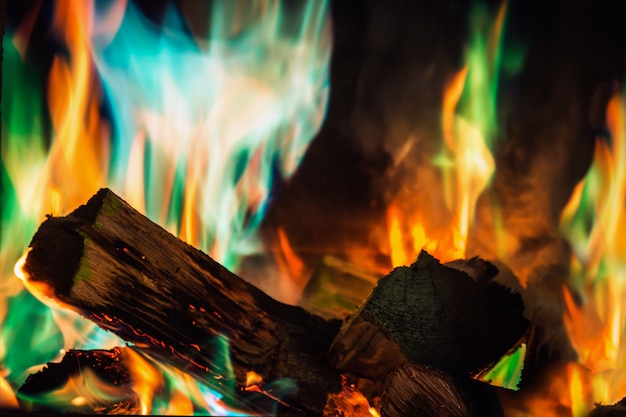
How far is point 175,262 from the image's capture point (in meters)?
1.58

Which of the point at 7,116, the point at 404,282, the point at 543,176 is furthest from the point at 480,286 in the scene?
the point at 7,116

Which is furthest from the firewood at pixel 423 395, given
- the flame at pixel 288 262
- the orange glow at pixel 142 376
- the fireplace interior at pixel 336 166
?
the flame at pixel 288 262

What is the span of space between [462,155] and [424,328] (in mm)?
904

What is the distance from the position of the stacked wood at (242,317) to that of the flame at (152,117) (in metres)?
0.66

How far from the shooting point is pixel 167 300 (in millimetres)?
1554

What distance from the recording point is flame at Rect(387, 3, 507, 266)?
234 centimetres

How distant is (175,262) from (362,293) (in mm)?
779

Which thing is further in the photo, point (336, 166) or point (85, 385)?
point (336, 166)

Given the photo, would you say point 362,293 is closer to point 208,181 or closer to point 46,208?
point 208,181

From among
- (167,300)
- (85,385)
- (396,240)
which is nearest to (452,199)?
(396,240)

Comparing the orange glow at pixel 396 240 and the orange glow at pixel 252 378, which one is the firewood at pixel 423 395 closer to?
the orange glow at pixel 252 378

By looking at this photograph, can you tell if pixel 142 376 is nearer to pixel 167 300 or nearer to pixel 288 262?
pixel 167 300

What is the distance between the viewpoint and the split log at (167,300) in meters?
1.48

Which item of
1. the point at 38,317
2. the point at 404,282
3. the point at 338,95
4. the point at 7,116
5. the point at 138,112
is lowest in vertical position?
the point at 38,317
